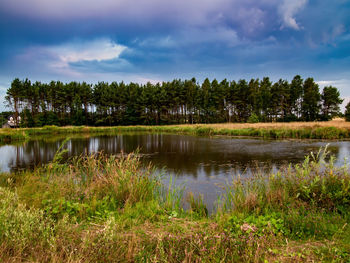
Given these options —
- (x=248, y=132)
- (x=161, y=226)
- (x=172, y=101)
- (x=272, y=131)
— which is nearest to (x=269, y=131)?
(x=272, y=131)

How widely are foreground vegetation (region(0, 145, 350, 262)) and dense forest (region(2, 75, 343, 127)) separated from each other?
5870 cm

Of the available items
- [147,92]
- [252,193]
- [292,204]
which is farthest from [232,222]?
[147,92]

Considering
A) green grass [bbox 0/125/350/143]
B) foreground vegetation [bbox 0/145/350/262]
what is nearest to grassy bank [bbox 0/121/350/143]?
green grass [bbox 0/125/350/143]

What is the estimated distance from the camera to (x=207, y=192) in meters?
6.68

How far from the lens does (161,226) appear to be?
387 centimetres

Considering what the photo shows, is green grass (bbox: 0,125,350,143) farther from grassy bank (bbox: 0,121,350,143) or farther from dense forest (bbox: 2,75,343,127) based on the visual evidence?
dense forest (bbox: 2,75,343,127)

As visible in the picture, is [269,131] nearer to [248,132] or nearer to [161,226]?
[248,132]

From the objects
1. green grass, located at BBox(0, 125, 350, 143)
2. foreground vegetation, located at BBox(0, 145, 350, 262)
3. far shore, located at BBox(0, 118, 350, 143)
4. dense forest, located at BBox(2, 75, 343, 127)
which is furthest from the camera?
dense forest, located at BBox(2, 75, 343, 127)

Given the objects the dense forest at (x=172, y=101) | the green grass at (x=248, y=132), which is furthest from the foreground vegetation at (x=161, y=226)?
the dense forest at (x=172, y=101)

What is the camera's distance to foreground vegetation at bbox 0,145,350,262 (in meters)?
2.73

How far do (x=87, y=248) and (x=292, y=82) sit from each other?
70.1 meters

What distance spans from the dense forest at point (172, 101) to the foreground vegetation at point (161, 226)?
5870 centimetres

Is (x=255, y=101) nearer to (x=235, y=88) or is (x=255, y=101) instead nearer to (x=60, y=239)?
(x=235, y=88)

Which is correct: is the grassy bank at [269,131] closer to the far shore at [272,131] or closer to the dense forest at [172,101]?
the far shore at [272,131]
